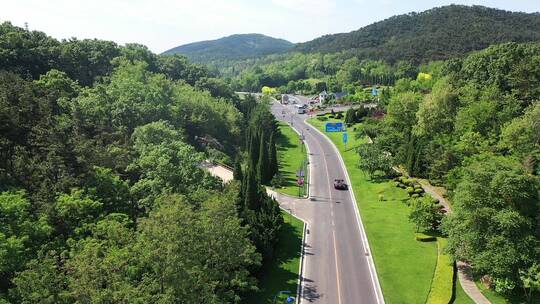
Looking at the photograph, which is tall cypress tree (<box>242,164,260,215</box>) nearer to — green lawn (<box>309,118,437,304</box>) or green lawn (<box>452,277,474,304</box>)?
green lawn (<box>309,118,437,304</box>)

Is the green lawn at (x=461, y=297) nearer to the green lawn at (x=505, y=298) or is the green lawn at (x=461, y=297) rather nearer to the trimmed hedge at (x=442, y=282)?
the trimmed hedge at (x=442, y=282)

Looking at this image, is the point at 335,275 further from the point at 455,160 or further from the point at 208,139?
the point at 208,139

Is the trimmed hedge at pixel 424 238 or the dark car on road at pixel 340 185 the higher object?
the dark car on road at pixel 340 185

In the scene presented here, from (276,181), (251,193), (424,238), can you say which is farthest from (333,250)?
(276,181)

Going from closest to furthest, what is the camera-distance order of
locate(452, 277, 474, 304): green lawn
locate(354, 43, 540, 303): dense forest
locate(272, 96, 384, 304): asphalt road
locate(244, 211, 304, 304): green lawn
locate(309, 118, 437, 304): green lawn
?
1. locate(354, 43, 540, 303): dense forest
2. locate(452, 277, 474, 304): green lawn
3. locate(244, 211, 304, 304): green lawn
4. locate(272, 96, 384, 304): asphalt road
5. locate(309, 118, 437, 304): green lawn

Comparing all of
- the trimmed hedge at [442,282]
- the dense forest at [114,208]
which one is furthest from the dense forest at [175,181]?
the trimmed hedge at [442,282]

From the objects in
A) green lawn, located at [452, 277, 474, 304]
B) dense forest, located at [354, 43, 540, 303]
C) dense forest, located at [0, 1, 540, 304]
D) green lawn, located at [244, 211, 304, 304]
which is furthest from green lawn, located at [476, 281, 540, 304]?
green lawn, located at [244, 211, 304, 304]
